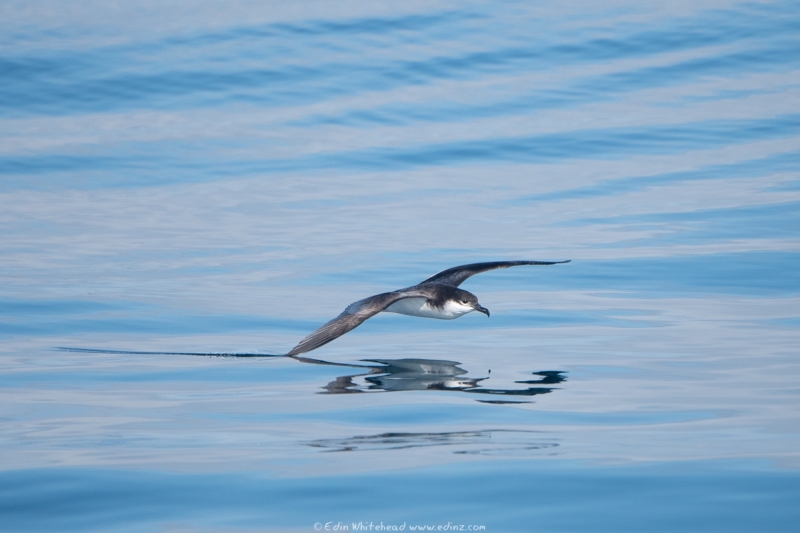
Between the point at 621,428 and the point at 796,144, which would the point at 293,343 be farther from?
the point at 796,144

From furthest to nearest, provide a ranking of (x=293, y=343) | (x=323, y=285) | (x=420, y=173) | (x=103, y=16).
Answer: (x=103, y=16) < (x=420, y=173) < (x=323, y=285) < (x=293, y=343)

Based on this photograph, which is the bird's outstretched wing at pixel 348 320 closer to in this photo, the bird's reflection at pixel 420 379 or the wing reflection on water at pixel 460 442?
the bird's reflection at pixel 420 379

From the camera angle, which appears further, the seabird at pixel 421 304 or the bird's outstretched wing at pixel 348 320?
the seabird at pixel 421 304

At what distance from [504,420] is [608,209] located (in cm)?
884

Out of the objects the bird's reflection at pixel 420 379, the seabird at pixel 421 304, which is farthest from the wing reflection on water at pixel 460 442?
the seabird at pixel 421 304

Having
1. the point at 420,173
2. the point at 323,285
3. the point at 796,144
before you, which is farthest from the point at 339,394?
the point at 796,144

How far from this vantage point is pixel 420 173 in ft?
58.5

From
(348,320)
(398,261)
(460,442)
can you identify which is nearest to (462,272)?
(398,261)

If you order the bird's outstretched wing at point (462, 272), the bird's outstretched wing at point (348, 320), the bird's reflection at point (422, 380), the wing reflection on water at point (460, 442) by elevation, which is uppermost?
the bird's outstretched wing at point (462, 272)

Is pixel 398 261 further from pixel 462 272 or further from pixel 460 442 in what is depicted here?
pixel 460 442

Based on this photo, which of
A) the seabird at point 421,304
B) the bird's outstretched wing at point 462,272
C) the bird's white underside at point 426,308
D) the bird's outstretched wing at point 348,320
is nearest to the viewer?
the bird's outstretched wing at point 348,320

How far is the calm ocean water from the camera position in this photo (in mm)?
5562

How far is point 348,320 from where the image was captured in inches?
343

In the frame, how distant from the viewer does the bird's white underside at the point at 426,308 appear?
32.0 ft
